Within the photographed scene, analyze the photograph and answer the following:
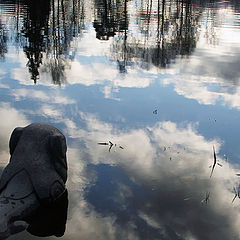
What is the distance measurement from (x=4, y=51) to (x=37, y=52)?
103 inches

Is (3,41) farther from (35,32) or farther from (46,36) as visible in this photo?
(35,32)

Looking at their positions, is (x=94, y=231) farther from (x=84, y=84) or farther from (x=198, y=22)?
(x=198, y=22)

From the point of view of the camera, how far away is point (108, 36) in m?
33.1

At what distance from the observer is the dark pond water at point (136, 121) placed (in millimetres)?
8516

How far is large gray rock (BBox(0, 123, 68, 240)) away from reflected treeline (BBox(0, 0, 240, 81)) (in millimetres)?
11503

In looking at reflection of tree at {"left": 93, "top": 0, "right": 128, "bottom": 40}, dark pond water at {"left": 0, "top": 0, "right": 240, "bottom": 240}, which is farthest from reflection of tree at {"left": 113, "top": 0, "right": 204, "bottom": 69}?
reflection of tree at {"left": 93, "top": 0, "right": 128, "bottom": 40}

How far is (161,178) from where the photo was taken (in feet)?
33.1

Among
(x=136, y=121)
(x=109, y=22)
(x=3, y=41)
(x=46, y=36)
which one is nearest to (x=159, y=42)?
(x=46, y=36)

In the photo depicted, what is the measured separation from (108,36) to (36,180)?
1047 inches

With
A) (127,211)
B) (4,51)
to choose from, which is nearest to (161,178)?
(127,211)

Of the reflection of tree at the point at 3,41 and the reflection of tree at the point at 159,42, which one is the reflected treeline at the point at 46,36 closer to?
the reflection of tree at the point at 3,41

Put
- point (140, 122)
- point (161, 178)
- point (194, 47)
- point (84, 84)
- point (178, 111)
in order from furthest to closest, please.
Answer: point (194, 47) < point (84, 84) < point (178, 111) < point (140, 122) < point (161, 178)

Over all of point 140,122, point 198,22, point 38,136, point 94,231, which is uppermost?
point 198,22

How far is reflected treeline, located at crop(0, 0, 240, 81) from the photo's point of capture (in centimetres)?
2433
